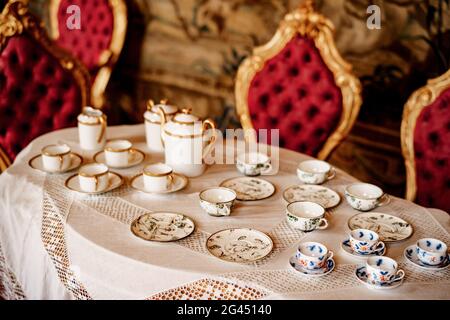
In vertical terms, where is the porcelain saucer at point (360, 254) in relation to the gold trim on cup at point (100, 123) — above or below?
below

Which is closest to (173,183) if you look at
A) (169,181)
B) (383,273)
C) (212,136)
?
(169,181)

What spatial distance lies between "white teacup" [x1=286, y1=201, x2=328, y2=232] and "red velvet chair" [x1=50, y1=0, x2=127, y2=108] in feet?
5.43

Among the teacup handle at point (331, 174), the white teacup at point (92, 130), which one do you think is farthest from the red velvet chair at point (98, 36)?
the teacup handle at point (331, 174)

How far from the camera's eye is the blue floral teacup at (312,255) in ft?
3.37

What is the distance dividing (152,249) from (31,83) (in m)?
1.09

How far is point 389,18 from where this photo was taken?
6.86ft

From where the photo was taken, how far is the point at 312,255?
3.45ft

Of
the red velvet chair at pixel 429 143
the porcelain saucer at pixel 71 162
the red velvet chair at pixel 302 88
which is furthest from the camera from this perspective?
the red velvet chair at pixel 302 88

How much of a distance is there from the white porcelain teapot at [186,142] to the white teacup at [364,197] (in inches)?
13.9

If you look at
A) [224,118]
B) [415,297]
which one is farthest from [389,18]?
[415,297]

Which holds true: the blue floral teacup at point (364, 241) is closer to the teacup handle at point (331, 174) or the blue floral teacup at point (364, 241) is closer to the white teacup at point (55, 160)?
the teacup handle at point (331, 174)

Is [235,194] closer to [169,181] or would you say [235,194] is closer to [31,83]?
[169,181]

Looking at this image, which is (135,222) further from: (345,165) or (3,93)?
(345,165)

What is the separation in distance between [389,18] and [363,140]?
19.3 inches
